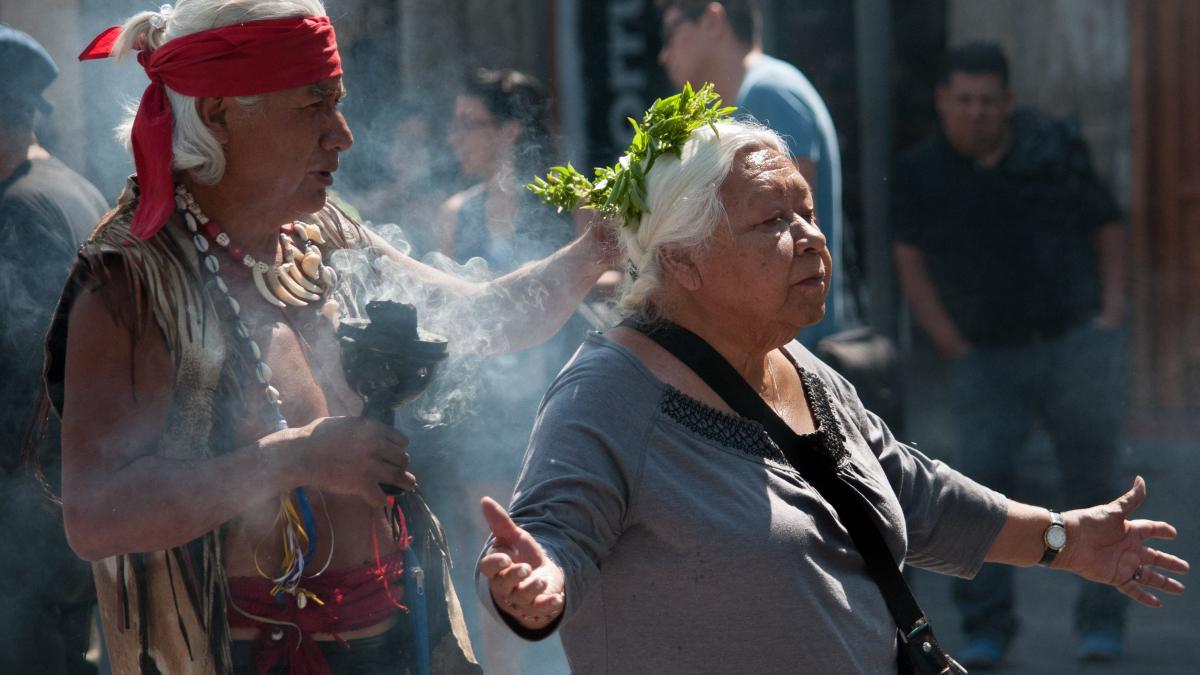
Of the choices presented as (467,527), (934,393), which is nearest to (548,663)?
(467,527)

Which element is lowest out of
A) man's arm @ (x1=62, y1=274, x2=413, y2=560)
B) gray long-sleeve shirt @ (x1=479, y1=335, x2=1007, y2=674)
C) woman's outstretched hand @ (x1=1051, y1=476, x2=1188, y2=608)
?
woman's outstretched hand @ (x1=1051, y1=476, x2=1188, y2=608)

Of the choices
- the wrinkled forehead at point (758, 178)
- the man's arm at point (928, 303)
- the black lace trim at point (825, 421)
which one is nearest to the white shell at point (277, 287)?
the wrinkled forehead at point (758, 178)

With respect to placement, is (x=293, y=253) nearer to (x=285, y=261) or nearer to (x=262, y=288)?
(x=285, y=261)

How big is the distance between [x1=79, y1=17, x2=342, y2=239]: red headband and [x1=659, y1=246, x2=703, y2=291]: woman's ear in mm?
688

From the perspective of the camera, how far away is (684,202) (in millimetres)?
2475

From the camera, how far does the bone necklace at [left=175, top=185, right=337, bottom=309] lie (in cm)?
250

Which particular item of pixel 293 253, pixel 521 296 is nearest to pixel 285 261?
pixel 293 253

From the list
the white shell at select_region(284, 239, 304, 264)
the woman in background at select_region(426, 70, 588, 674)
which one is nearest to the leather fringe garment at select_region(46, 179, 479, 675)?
the white shell at select_region(284, 239, 304, 264)

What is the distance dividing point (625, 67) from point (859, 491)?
4.65m

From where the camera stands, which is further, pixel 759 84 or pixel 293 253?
pixel 759 84

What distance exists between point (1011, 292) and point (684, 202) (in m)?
3.22

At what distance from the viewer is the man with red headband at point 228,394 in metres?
2.29

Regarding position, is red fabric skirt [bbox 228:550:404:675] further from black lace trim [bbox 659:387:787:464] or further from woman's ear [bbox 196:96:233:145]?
woman's ear [bbox 196:96:233:145]

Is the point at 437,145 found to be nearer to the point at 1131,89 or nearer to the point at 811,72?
the point at 811,72
